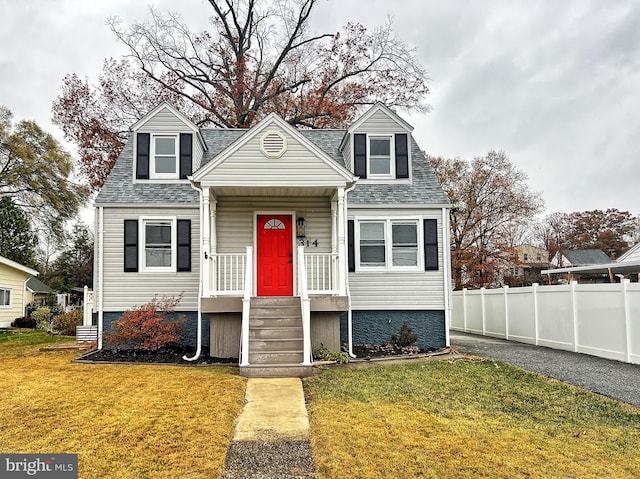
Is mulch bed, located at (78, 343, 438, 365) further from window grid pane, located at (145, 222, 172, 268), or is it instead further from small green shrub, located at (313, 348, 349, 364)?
window grid pane, located at (145, 222, 172, 268)

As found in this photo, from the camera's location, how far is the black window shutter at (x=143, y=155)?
41.2 feet

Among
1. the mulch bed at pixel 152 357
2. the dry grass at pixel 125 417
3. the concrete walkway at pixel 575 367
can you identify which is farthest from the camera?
the mulch bed at pixel 152 357

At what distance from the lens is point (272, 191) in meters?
11.6

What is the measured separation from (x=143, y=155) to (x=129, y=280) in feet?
10.9

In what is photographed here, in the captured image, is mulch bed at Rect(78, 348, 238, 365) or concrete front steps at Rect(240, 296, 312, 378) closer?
concrete front steps at Rect(240, 296, 312, 378)

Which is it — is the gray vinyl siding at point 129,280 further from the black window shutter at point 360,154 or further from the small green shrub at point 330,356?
the black window shutter at point 360,154

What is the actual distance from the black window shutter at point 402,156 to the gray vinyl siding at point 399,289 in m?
2.18

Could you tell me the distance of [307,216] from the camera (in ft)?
40.5

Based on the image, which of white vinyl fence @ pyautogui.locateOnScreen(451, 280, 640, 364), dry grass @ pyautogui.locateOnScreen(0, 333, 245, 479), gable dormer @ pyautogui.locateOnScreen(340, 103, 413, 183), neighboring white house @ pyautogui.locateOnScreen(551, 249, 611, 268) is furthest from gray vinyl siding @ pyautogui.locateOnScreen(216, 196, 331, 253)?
neighboring white house @ pyautogui.locateOnScreen(551, 249, 611, 268)

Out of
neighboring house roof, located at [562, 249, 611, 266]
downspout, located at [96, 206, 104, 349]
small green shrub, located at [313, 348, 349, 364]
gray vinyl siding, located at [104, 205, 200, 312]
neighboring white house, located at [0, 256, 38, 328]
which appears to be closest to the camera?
small green shrub, located at [313, 348, 349, 364]

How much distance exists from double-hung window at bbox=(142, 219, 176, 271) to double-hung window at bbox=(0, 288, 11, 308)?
50.1ft

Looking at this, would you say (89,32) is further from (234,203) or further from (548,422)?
(548,422)

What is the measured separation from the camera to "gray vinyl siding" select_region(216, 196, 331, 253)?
1216cm

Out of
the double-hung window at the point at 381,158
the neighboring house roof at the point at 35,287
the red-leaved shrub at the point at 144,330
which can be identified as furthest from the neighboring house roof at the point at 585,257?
the neighboring house roof at the point at 35,287
